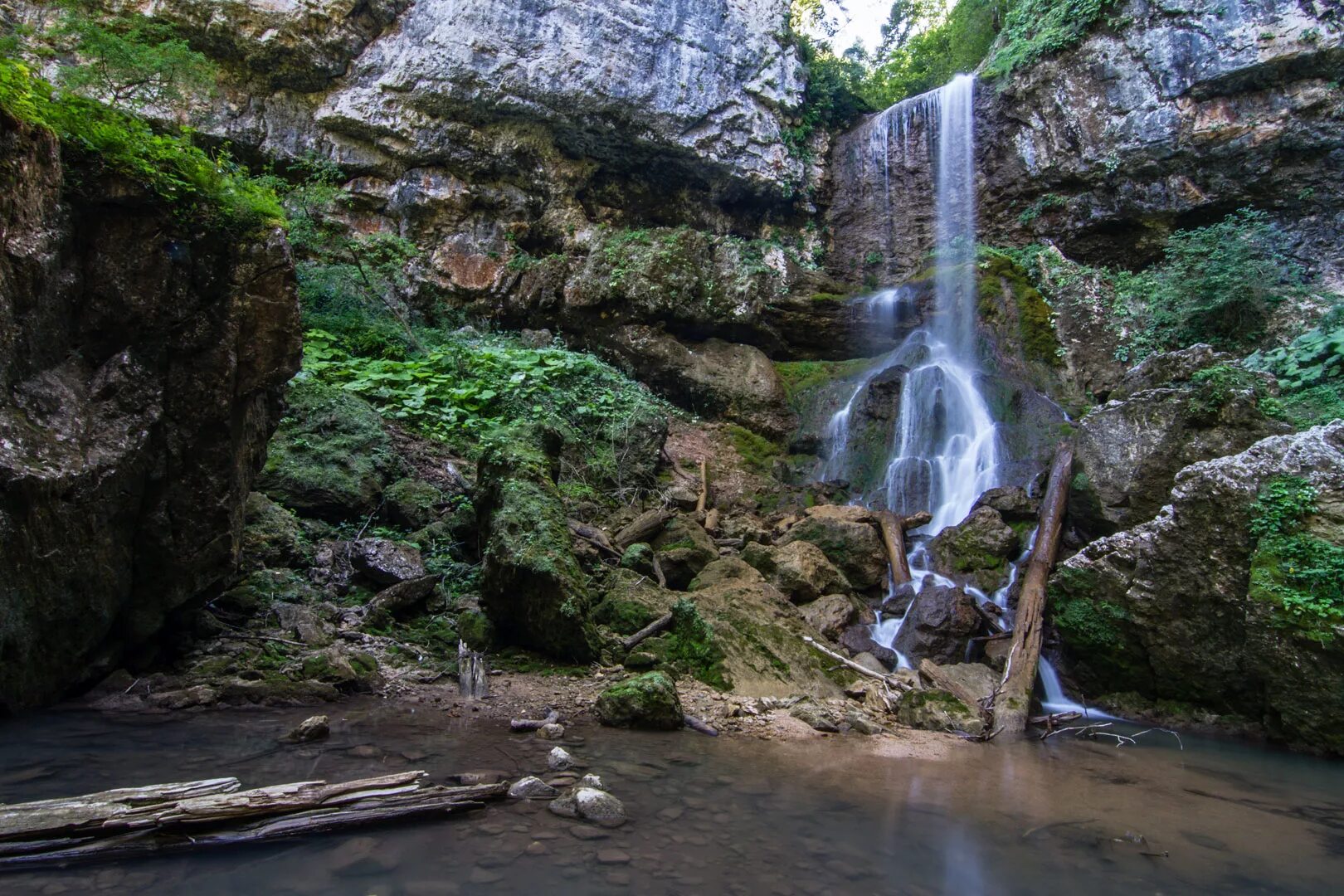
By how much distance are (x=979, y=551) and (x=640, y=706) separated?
5.97 metres

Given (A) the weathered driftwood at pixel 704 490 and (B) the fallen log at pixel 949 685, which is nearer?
(B) the fallen log at pixel 949 685

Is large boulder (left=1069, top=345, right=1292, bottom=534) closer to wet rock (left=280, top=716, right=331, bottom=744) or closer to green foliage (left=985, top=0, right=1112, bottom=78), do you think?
wet rock (left=280, top=716, right=331, bottom=744)

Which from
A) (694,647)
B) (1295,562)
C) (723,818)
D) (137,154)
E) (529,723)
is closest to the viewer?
(723,818)

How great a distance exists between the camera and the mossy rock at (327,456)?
7270mm

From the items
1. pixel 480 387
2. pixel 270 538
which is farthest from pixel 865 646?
pixel 480 387

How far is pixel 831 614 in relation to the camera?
7.42 m

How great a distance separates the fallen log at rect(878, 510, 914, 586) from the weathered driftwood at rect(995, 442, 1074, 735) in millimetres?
1370

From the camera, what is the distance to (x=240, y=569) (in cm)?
570

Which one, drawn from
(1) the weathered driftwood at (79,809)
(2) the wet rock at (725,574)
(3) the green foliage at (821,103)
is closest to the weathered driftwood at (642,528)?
(2) the wet rock at (725,574)

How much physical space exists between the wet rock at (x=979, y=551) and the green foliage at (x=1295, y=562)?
3.08 m

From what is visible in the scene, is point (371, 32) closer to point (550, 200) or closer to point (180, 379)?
point (550, 200)

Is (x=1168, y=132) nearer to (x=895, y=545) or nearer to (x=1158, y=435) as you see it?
(x=1158, y=435)

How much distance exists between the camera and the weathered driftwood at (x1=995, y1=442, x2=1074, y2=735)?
5852 mm

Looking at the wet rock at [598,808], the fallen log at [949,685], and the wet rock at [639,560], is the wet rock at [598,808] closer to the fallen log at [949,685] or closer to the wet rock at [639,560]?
the fallen log at [949,685]
